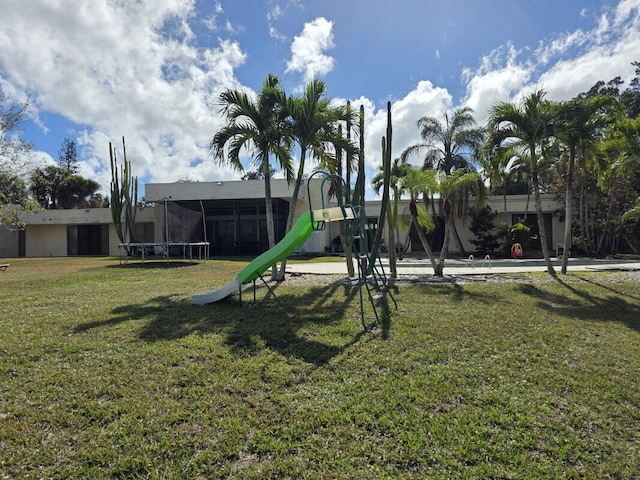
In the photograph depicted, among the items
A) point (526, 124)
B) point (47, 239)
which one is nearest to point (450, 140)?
point (526, 124)

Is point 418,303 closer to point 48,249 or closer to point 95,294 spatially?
point 95,294

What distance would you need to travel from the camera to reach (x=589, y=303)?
6195 millimetres

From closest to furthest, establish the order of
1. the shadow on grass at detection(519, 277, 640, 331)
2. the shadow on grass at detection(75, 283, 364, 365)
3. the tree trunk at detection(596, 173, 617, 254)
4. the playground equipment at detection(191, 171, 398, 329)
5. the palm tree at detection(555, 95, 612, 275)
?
the shadow on grass at detection(75, 283, 364, 365) → the playground equipment at detection(191, 171, 398, 329) → the shadow on grass at detection(519, 277, 640, 331) → the palm tree at detection(555, 95, 612, 275) → the tree trunk at detection(596, 173, 617, 254)

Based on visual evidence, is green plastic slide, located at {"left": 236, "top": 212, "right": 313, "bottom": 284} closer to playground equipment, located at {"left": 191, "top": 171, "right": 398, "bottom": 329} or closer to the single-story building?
playground equipment, located at {"left": 191, "top": 171, "right": 398, "bottom": 329}

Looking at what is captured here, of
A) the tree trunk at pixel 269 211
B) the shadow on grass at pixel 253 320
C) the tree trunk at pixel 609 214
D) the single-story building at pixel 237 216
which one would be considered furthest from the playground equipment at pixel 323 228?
the tree trunk at pixel 609 214

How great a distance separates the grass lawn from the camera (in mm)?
2107

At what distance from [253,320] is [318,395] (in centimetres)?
244

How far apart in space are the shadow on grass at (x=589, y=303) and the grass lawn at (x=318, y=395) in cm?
10

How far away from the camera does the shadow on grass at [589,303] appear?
5.30 meters

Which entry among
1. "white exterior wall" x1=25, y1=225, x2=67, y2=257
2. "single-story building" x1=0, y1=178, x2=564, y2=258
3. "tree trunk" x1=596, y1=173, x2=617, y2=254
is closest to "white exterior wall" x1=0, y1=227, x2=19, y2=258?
"white exterior wall" x1=25, y1=225, x2=67, y2=257

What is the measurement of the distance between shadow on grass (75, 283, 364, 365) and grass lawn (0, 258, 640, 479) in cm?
4

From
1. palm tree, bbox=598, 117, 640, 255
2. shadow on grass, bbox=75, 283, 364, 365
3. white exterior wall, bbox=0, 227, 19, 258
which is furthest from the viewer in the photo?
white exterior wall, bbox=0, 227, 19, 258

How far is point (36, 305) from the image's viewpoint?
609 cm

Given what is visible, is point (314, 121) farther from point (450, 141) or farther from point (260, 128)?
point (450, 141)
